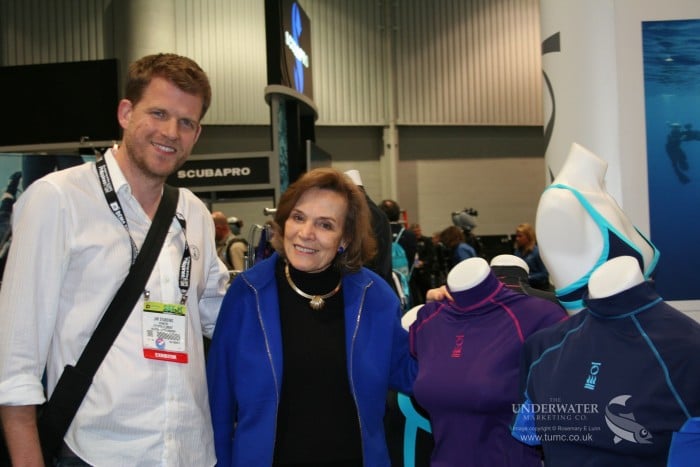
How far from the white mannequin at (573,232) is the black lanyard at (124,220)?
0.92 meters

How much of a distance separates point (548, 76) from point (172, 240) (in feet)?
8.57

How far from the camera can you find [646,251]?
1.87 metres

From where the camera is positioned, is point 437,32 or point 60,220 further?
point 437,32

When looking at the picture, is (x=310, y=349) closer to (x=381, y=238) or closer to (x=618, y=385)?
(x=618, y=385)

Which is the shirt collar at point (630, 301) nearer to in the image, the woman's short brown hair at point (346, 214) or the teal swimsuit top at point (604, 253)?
the teal swimsuit top at point (604, 253)

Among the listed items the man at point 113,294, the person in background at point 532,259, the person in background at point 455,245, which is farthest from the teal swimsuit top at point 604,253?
the person in background at point 455,245

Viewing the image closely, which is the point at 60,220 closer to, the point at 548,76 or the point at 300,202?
the point at 300,202

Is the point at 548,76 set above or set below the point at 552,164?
above

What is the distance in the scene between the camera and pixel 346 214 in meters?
2.03

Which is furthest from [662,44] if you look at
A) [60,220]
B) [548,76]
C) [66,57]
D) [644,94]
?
[66,57]

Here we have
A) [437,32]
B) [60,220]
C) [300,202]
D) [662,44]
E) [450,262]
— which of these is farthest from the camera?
[437,32]

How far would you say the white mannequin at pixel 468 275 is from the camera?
5.67 ft

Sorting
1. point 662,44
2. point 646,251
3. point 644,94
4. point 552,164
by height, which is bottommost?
point 646,251

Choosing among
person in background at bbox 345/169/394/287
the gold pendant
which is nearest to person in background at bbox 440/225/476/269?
person in background at bbox 345/169/394/287
